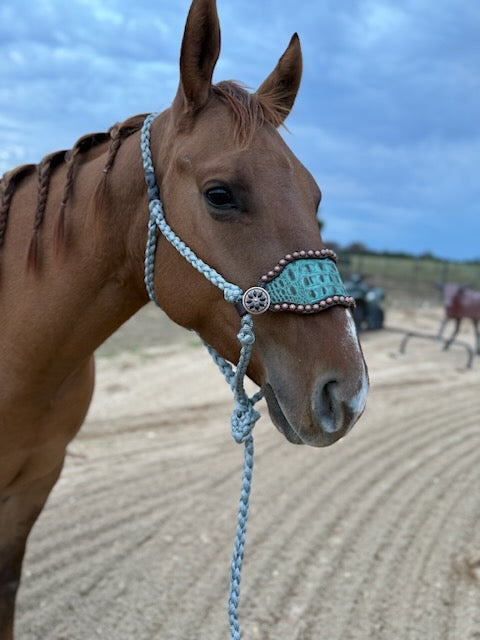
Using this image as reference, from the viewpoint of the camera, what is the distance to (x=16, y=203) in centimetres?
227

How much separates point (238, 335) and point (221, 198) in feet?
1.40

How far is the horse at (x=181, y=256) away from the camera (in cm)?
162

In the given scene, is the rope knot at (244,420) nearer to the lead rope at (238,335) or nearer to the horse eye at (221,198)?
the lead rope at (238,335)

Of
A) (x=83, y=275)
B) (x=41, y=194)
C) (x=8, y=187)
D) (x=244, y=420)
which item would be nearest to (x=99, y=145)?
(x=41, y=194)


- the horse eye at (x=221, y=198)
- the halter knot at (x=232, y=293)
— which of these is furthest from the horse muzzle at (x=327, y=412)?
the horse eye at (x=221, y=198)

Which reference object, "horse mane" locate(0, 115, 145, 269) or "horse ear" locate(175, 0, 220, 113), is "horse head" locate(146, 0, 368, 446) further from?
"horse mane" locate(0, 115, 145, 269)

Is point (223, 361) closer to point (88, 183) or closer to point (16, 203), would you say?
point (88, 183)

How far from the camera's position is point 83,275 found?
2000 millimetres

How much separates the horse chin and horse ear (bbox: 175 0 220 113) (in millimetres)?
975

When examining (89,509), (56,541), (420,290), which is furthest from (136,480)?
(420,290)

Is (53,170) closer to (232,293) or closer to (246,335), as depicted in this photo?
(232,293)

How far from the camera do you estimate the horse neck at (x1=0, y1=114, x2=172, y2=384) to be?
1975mm

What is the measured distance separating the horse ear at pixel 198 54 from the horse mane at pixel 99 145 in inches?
3.9

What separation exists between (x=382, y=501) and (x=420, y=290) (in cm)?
2056
